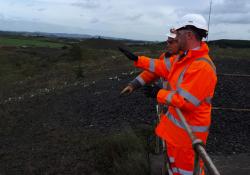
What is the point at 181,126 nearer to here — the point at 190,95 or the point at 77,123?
the point at 190,95

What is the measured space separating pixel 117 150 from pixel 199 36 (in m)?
Answer: 3.75

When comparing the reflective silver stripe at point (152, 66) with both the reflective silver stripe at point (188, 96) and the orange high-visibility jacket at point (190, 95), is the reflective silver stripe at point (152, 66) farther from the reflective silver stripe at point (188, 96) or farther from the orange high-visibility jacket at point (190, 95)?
the reflective silver stripe at point (188, 96)

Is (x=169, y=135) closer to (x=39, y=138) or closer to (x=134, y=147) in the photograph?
(x=134, y=147)

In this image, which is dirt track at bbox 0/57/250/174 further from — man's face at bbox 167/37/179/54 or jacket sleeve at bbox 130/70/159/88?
man's face at bbox 167/37/179/54

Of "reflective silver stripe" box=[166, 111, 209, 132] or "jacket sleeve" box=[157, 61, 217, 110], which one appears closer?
"jacket sleeve" box=[157, 61, 217, 110]

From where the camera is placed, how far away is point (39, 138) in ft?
33.2

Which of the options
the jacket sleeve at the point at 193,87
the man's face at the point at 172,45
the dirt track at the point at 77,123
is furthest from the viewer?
the dirt track at the point at 77,123

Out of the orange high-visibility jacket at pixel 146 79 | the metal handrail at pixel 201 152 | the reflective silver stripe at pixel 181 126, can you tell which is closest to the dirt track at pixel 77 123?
the orange high-visibility jacket at pixel 146 79

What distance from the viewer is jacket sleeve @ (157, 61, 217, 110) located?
3.79 meters

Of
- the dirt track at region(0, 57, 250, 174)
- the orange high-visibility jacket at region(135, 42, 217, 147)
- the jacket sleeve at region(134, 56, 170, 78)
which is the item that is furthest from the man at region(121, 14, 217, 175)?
the dirt track at region(0, 57, 250, 174)

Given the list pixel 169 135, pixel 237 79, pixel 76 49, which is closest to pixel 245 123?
pixel 237 79

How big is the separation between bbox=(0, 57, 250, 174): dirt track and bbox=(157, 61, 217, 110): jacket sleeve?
3.49 metres

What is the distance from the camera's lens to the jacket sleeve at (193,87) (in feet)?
12.4

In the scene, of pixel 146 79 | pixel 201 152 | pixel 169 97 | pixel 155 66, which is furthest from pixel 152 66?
pixel 201 152
